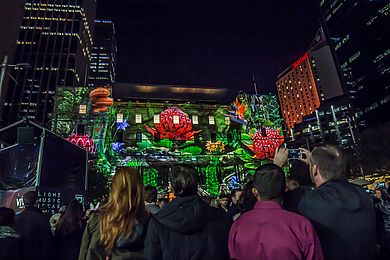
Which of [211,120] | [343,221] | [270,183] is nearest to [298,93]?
[211,120]

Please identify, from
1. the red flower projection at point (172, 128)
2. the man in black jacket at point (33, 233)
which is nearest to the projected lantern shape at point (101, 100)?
the red flower projection at point (172, 128)

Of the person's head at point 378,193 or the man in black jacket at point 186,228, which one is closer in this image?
the man in black jacket at point 186,228

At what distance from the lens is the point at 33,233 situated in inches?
169

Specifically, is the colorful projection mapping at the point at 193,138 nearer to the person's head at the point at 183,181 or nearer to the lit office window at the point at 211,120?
the lit office window at the point at 211,120

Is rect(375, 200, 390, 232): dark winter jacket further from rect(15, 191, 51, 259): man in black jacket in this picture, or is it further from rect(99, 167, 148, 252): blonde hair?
rect(15, 191, 51, 259): man in black jacket

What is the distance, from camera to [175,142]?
94.9ft

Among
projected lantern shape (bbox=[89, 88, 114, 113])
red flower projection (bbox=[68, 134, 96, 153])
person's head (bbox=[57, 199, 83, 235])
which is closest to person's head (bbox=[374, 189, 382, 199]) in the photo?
person's head (bbox=[57, 199, 83, 235])

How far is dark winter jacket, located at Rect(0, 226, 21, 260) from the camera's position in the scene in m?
3.35

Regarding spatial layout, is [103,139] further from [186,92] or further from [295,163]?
[295,163]

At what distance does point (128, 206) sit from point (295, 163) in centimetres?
198

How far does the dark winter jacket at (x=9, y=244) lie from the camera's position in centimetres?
335

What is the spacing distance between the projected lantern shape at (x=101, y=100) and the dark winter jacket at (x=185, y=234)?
27209mm

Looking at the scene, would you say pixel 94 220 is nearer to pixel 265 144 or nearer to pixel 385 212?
pixel 385 212

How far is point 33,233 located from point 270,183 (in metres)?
4.17
